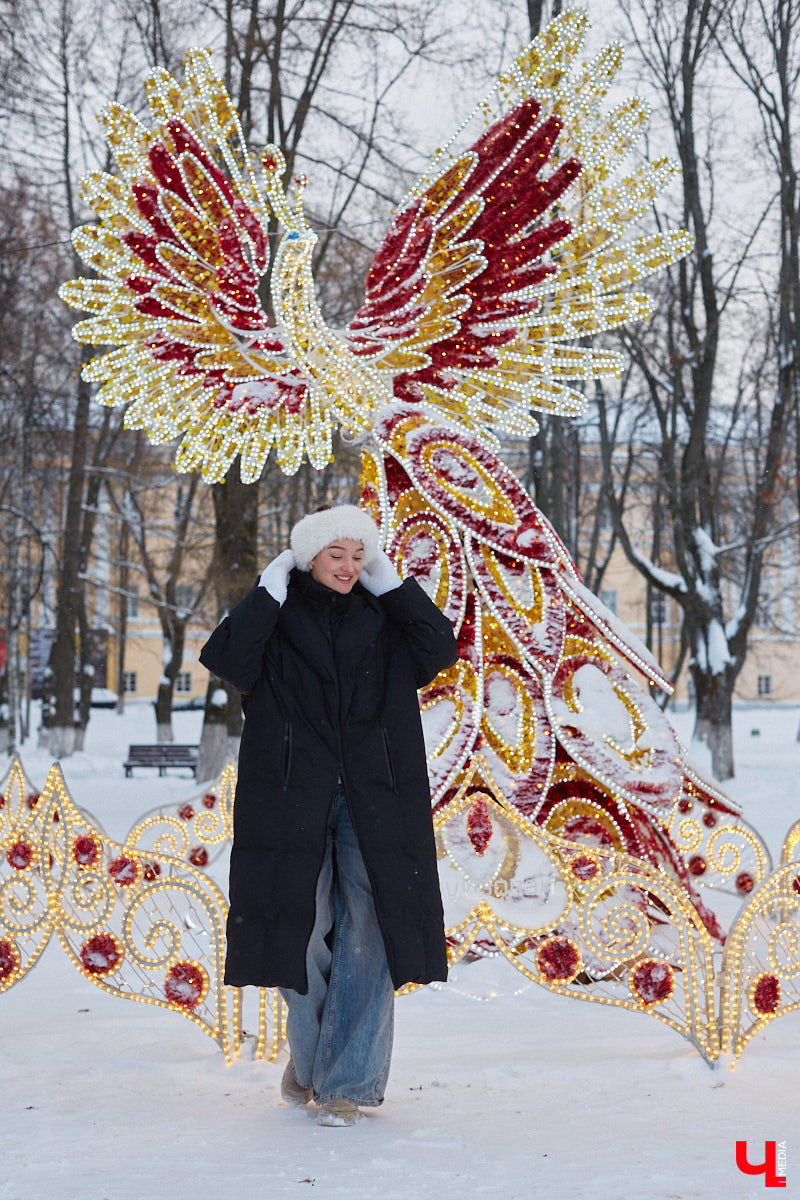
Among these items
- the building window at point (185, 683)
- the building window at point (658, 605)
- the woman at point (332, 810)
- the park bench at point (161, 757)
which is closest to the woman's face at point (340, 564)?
the woman at point (332, 810)

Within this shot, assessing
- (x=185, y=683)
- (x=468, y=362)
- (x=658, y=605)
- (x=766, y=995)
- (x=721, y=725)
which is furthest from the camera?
(x=185, y=683)

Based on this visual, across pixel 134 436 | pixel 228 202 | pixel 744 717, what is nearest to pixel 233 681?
pixel 228 202

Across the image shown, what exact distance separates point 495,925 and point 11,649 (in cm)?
2218

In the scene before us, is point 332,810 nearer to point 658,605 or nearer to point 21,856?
point 21,856

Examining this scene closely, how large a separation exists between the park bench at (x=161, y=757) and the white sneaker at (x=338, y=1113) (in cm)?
1647

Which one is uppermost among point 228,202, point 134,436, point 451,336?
point 134,436

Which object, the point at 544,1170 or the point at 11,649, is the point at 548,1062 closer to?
the point at 544,1170

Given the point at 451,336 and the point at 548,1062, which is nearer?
the point at 548,1062

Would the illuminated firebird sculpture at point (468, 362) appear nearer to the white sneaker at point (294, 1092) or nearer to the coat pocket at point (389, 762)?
the coat pocket at point (389, 762)

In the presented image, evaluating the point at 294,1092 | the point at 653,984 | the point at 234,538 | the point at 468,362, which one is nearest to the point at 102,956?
the point at 294,1092

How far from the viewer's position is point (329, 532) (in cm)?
361

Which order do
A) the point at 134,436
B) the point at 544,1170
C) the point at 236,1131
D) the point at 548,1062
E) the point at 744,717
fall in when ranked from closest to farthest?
the point at 544,1170, the point at 236,1131, the point at 548,1062, the point at 134,436, the point at 744,717

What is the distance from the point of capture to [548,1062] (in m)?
4.00

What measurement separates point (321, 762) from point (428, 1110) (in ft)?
3.31
